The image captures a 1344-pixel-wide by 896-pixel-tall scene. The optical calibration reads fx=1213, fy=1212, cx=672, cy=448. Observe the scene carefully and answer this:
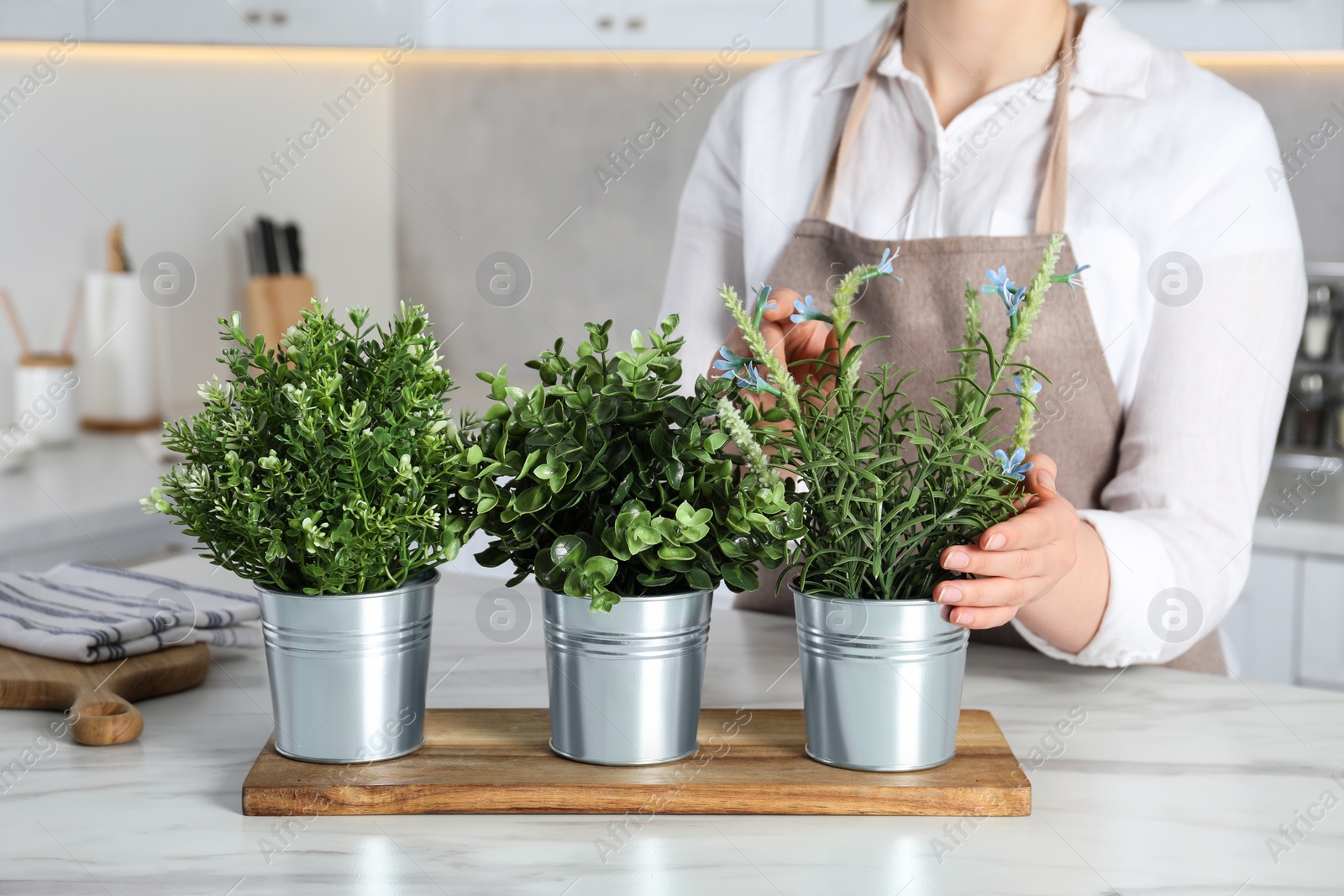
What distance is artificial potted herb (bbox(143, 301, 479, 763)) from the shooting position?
0.65m

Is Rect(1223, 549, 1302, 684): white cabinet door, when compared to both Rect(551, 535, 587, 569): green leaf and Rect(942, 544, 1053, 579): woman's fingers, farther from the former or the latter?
Rect(551, 535, 587, 569): green leaf

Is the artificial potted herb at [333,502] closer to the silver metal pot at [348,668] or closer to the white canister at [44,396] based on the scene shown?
the silver metal pot at [348,668]

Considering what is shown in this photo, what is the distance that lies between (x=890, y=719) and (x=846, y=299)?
9.5 inches

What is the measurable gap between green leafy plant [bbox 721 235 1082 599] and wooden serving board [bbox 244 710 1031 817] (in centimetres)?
11

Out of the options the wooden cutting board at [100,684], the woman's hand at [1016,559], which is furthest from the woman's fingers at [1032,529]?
the wooden cutting board at [100,684]

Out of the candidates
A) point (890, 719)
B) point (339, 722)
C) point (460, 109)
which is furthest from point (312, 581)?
point (460, 109)

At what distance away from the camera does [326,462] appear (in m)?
0.65

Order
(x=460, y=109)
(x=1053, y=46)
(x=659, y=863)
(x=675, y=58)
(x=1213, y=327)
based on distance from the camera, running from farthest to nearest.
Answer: (x=460, y=109) < (x=675, y=58) < (x=1053, y=46) < (x=1213, y=327) < (x=659, y=863)

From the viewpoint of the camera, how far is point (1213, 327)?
113cm

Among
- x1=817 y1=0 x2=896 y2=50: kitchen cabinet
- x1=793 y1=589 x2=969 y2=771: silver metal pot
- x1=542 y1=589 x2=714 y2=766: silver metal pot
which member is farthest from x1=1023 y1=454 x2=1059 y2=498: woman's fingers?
x1=817 y1=0 x2=896 y2=50: kitchen cabinet

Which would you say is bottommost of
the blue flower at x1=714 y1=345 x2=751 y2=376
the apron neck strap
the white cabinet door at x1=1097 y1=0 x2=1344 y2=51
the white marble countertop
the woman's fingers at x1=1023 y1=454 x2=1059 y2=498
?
the white marble countertop

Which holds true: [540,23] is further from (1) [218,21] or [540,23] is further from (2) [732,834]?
(2) [732,834]

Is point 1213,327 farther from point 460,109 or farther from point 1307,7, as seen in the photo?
point 460,109

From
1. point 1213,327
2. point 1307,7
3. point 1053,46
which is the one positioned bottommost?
point 1213,327
